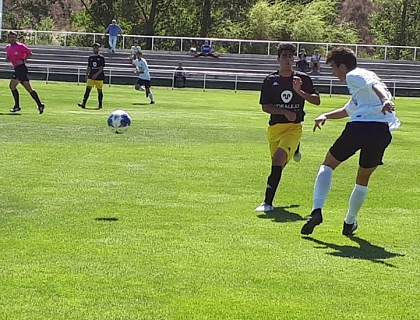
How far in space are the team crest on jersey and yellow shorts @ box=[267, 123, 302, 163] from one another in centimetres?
29

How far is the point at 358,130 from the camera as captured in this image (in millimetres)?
9078

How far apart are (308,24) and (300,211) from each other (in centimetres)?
5346

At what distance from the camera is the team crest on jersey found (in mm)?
11188

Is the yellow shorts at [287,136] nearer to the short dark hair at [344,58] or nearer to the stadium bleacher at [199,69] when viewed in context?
the short dark hair at [344,58]

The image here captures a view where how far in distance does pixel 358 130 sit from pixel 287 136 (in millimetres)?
2218

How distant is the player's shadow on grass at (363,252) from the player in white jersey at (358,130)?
329mm

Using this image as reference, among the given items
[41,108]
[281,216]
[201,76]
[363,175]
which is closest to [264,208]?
[281,216]

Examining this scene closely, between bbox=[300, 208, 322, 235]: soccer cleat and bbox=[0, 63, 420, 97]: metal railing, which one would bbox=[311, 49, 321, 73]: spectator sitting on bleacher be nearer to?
bbox=[0, 63, 420, 97]: metal railing

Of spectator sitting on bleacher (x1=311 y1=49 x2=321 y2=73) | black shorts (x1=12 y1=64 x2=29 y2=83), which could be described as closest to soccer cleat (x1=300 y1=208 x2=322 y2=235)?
black shorts (x1=12 y1=64 x2=29 y2=83)

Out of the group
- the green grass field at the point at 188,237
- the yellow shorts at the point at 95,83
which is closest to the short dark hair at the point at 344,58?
the green grass field at the point at 188,237

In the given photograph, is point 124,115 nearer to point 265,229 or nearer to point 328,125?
point 265,229

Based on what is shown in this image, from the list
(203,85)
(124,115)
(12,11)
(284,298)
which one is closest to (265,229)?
(284,298)

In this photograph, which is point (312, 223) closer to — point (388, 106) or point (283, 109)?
point (388, 106)

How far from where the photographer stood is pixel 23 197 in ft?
36.1
